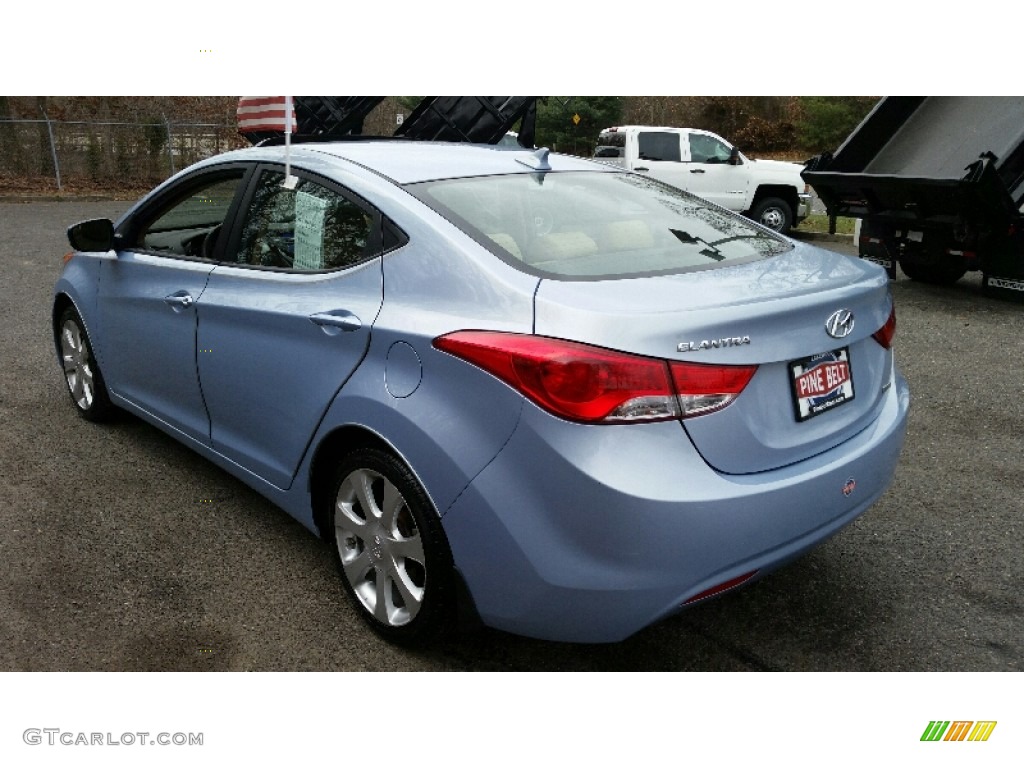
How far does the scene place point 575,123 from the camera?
27.0 meters

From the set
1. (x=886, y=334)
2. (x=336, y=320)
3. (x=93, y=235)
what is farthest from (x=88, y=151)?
(x=886, y=334)

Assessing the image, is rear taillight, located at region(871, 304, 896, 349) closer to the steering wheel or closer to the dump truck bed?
the steering wheel

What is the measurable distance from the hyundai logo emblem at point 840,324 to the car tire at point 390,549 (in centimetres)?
122

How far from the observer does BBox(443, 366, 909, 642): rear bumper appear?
217cm

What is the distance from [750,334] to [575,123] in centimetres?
2599

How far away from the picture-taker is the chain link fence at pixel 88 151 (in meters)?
A: 20.2

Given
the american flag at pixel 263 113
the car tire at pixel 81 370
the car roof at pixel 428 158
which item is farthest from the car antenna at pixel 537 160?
the american flag at pixel 263 113

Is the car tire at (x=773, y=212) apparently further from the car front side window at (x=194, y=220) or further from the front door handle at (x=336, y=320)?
the front door handle at (x=336, y=320)

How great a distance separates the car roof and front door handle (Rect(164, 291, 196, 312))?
2.10ft

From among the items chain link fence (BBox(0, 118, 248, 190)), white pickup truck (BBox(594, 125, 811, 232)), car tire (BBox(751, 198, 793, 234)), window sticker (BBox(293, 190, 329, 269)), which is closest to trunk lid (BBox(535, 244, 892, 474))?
window sticker (BBox(293, 190, 329, 269))

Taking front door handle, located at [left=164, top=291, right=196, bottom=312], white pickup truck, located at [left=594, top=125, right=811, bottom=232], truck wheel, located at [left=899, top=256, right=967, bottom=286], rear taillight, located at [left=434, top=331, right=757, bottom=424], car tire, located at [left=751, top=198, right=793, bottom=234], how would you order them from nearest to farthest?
rear taillight, located at [left=434, top=331, right=757, bottom=424], front door handle, located at [left=164, top=291, right=196, bottom=312], truck wheel, located at [left=899, top=256, right=967, bottom=286], white pickup truck, located at [left=594, top=125, right=811, bottom=232], car tire, located at [left=751, top=198, right=793, bottom=234]

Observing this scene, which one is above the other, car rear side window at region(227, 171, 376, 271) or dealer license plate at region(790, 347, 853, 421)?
car rear side window at region(227, 171, 376, 271)

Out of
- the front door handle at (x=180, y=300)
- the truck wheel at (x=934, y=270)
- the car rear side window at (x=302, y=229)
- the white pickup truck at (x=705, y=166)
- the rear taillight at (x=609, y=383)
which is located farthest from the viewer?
the white pickup truck at (x=705, y=166)
